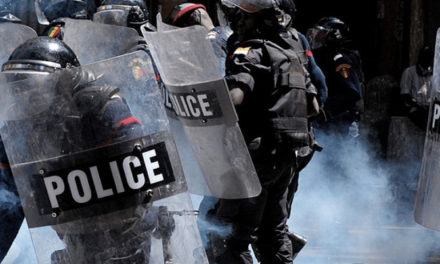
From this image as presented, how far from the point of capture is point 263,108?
4273 millimetres

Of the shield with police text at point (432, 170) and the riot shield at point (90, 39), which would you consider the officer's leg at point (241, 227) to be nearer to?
the shield with police text at point (432, 170)

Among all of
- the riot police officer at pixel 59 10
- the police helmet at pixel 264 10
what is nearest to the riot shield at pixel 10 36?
the police helmet at pixel 264 10

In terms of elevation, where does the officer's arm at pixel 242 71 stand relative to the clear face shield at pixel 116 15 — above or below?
above

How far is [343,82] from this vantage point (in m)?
6.86

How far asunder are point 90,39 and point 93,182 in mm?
1342

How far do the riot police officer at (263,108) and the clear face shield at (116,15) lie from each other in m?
2.09

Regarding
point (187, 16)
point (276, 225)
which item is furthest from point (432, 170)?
point (187, 16)

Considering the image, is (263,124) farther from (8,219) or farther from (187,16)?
(187,16)

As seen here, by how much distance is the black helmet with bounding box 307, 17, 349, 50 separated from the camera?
7.06 m

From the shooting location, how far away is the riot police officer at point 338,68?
6.86 m

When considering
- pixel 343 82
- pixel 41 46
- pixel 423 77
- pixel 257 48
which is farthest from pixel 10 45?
pixel 423 77

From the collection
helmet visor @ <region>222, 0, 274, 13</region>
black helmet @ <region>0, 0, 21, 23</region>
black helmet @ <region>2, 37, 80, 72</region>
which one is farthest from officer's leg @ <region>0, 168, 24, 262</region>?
black helmet @ <region>0, 0, 21, 23</region>

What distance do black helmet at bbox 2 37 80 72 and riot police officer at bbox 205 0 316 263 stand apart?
1.06 metres

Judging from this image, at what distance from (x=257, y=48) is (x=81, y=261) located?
1919 millimetres
